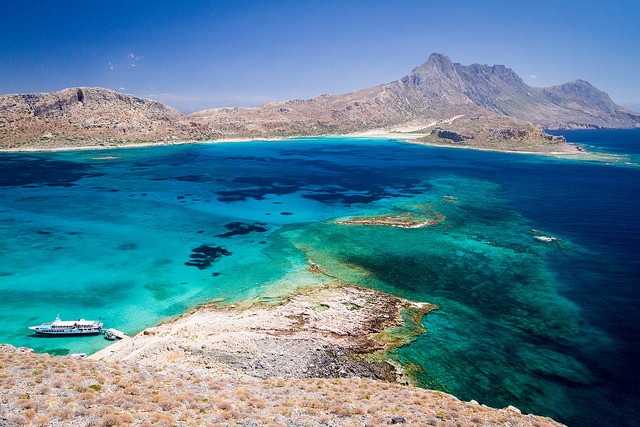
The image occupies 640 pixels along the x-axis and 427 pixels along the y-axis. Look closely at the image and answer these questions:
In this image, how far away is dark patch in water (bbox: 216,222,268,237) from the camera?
6309 cm

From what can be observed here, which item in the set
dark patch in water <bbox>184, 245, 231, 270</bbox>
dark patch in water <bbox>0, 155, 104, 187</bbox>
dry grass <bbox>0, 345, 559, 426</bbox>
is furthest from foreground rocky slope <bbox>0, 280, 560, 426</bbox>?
dark patch in water <bbox>0, 155, 104, 187</bbox>

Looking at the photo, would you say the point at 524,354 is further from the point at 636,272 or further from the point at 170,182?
the point at 170,182

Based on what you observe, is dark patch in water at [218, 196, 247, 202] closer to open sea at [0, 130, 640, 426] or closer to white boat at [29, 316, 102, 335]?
open sea at [0, 130, 640, 426]

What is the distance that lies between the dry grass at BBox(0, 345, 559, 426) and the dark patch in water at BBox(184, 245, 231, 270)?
86.7ft

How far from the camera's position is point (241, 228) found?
66.1 metres

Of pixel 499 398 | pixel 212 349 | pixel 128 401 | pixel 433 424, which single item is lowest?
pixel 499 398

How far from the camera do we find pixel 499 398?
84.6 ft

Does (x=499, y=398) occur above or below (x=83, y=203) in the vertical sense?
below

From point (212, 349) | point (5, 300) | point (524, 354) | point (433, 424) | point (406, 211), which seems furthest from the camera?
point (406, 211)

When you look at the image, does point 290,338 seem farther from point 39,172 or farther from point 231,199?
→ point 39,172

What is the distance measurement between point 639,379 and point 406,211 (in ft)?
169

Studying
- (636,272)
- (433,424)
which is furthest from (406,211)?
(433,424)

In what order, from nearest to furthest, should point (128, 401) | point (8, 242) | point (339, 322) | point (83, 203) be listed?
point (128, 401) < point (339, 322) < point (8, 242) < point (83, 203)

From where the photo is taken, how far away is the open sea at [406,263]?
96.6 ft
